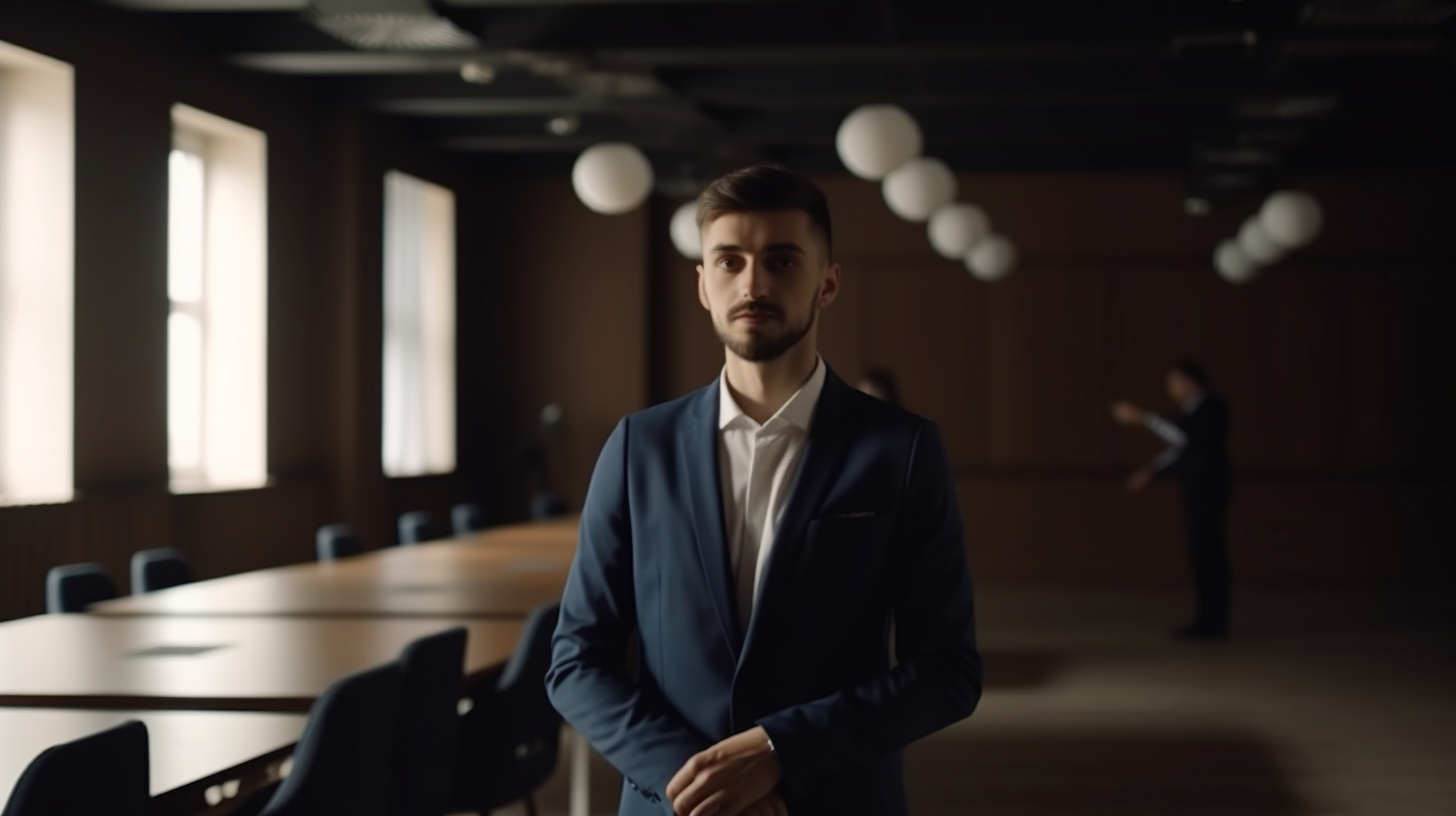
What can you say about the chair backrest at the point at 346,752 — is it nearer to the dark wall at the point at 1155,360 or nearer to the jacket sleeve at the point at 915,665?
the jacket sleeve at the point at 915,665

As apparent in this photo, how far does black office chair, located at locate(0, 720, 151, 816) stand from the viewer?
2.26m

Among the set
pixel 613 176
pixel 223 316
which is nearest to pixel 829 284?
pixel 613 176

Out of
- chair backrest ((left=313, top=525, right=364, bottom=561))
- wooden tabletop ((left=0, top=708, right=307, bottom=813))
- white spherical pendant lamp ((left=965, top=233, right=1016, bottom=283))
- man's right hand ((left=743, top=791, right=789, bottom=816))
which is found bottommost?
wooden tabletop ((left=0, top=708, right=307, bottom=813))

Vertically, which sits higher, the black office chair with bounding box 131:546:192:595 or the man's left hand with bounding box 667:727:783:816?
the man's left hand with bounding box 667:727:783:816

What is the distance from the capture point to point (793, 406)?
5.97 ft

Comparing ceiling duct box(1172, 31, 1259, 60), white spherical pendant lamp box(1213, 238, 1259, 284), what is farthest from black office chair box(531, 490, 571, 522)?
white spherical pendant lamp box(1213, 238, 1259, 284)

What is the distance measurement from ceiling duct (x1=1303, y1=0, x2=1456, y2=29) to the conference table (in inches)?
136

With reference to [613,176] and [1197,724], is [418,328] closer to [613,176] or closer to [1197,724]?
[613,176]

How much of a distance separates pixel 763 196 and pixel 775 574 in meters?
0.41

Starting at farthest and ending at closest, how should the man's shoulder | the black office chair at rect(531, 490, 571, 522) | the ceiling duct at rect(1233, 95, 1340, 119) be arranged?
the black office chair at rect(531, 490, 571, 522) → the ceiling duct at rect(1233, 95, 1340, 119) → the man's shoulder

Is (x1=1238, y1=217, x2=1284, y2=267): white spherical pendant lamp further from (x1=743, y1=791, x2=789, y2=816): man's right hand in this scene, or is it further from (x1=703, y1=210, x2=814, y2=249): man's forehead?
(x1=743, y1=791, x2=789, y2=816): man's right hand

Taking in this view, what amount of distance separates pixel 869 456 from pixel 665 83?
320 inches

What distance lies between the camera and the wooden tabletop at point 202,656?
3479 mm

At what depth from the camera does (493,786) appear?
162 inches
